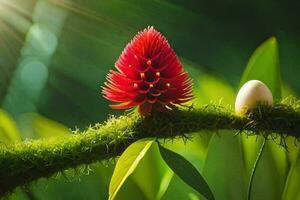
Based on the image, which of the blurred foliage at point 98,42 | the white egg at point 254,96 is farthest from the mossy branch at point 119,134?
the blurred foliage at point 98,42

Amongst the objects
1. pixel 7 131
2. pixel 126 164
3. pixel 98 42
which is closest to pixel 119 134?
pixel 126 164

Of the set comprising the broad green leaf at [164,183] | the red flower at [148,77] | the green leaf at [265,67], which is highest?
the green leaf at [265,67]

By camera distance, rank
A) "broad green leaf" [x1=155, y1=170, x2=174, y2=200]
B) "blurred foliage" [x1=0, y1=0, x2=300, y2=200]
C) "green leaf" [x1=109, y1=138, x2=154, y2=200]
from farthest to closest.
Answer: "blurred foliage" [x1=0, y1=0, x2=300, y2=200], "broad green leaf" [x1=155, y1=170, x2=174, y2=200], "green leaf" [x1=109, y1=138, x2=154, y2=200]

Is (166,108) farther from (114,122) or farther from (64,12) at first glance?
(64,12)

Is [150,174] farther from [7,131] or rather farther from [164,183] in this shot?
[7,131]

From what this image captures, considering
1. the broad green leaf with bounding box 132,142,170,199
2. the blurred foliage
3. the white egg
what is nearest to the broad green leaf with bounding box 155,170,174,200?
the broad green leaf with bounding box 132,142,170,199

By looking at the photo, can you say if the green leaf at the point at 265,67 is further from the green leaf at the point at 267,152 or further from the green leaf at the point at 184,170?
the green leaf at the point at 184,170

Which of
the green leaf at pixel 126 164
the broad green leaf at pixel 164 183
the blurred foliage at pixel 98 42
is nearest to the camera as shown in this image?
the green leaf at pixel 126 164

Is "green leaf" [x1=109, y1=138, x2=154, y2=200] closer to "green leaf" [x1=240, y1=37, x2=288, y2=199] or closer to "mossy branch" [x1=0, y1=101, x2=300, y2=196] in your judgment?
"mossy branch" [x1=0, y1=101, x2=300, y2=196]
